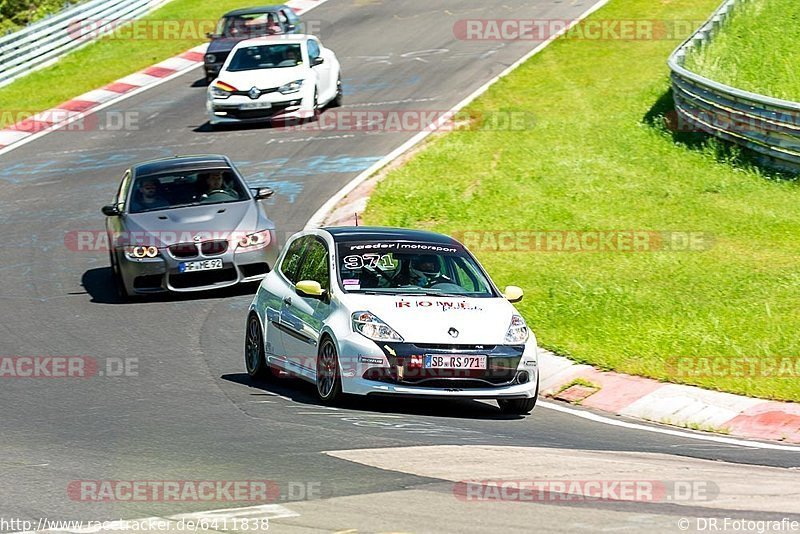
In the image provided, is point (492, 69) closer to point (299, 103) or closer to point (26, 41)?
point (299, 103)

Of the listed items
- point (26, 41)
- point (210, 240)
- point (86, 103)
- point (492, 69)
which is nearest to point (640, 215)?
point (210, 240)

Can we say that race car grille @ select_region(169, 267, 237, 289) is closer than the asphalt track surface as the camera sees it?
No

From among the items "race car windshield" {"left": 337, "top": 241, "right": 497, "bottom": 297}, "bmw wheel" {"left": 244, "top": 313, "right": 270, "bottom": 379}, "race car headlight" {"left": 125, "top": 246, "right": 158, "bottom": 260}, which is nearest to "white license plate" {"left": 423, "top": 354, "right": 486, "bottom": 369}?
"race car windshield" {"left": 337, "top": 241, "right": 497, "bottom": 297}

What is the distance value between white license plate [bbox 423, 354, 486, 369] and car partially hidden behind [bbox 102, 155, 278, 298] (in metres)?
6.17

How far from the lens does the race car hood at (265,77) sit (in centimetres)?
2620

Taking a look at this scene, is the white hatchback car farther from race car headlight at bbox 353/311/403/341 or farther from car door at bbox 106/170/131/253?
race car headlight at bbox 353/311/403/341

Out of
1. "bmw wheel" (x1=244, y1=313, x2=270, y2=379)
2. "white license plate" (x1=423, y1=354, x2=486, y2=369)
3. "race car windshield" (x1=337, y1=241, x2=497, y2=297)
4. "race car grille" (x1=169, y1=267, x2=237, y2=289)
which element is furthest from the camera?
"race car grille" (x1=169, y1=267, x2=237, y2=289)

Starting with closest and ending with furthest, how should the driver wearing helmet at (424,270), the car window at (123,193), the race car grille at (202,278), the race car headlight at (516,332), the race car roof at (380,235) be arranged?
the race car headlight at (516,332)
the driver wearing helmet at (424,270)
the race car roof at (380,235)
the race car grille at (202,278)
the car window at (123,193)

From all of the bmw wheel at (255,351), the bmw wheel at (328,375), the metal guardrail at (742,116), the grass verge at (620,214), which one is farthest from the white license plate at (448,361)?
the metal guardrail at (742,116)

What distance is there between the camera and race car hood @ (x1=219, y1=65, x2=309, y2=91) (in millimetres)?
26203

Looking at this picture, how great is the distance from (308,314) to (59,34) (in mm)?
24607

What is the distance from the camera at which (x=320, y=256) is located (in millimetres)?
12484

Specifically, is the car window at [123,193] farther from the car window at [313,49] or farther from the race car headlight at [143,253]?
the car window at [313,49]

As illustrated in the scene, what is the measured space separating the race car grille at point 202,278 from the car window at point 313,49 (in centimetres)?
1080
